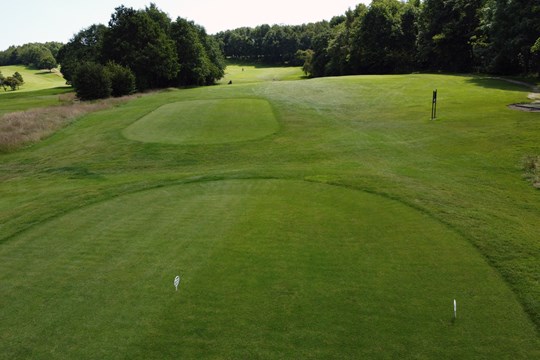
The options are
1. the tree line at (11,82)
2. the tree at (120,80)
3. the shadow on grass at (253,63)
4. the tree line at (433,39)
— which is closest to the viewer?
the tree line at (433,39)

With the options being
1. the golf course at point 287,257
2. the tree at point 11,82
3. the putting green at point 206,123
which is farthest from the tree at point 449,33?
the tree at point 11,82

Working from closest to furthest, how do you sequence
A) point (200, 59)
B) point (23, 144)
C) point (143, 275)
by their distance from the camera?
1. point (143, 275)
2. point (23, 144)
3. point (200, 59)

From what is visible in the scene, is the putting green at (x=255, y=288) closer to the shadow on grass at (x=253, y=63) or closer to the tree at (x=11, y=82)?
the tree at (x=11, y=82)

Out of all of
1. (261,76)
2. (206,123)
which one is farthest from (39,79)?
(206,123)

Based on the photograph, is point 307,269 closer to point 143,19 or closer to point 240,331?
point 240,331

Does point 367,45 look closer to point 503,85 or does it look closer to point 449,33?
point 449,33

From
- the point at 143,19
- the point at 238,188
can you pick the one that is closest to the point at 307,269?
the point at 238,188
